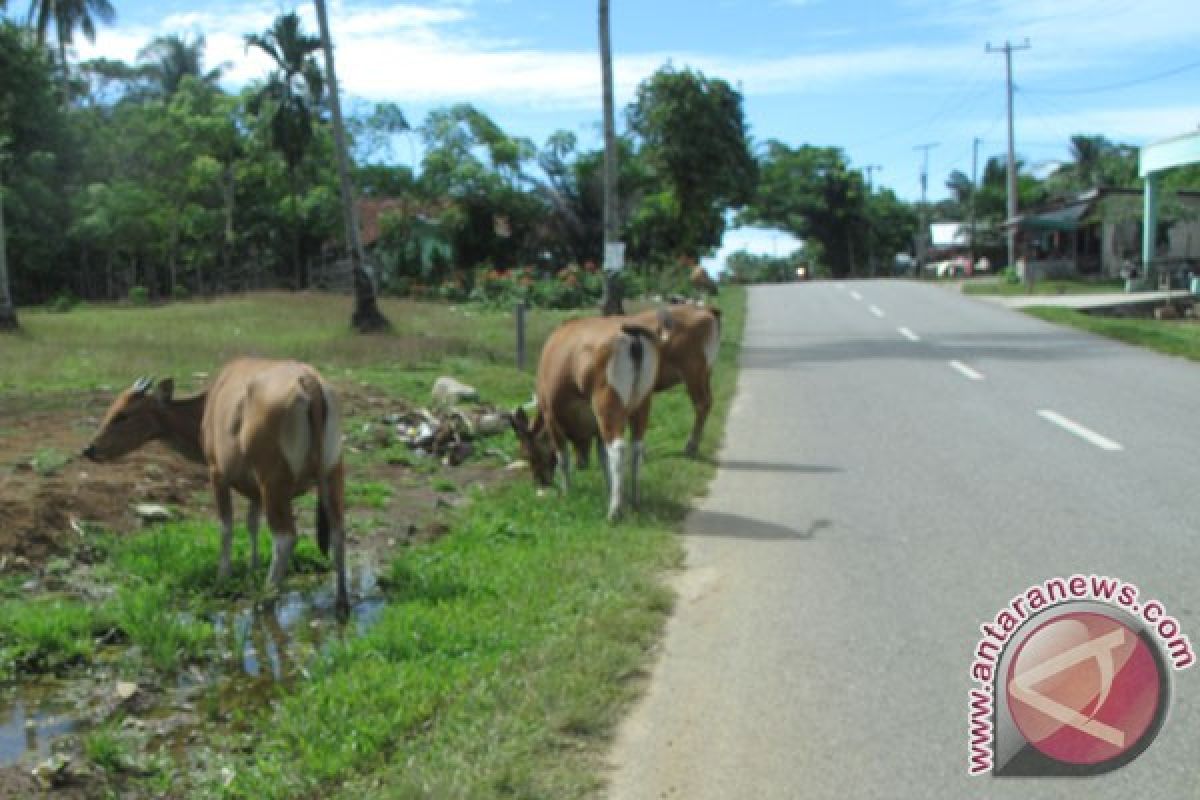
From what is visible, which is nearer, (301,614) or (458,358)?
(301,614)

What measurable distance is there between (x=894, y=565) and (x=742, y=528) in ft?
4.79

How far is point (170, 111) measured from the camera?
45562mm

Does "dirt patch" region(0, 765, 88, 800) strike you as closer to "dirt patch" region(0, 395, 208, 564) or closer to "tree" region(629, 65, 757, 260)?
"dirt patch" region(0, 395, 208, 564)

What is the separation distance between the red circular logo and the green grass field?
150 cm

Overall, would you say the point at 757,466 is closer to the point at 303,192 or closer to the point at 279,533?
the point at 279,533

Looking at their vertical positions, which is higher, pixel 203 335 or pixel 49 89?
pixel 49 89

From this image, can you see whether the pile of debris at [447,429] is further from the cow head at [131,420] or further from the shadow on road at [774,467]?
the cow head at [131,420]

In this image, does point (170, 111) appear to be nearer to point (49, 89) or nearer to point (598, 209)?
point (49, 89)

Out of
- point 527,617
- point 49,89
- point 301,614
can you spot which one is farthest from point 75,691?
point 49,89

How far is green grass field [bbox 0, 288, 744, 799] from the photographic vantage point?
4309 millimetres

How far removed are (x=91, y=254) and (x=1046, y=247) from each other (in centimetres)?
4236

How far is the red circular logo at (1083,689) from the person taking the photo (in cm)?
368

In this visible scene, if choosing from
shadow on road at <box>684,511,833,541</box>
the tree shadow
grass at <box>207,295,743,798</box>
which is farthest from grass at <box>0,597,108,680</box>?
the tree shadow

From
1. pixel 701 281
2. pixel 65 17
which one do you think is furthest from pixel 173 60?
pixel 701 281
